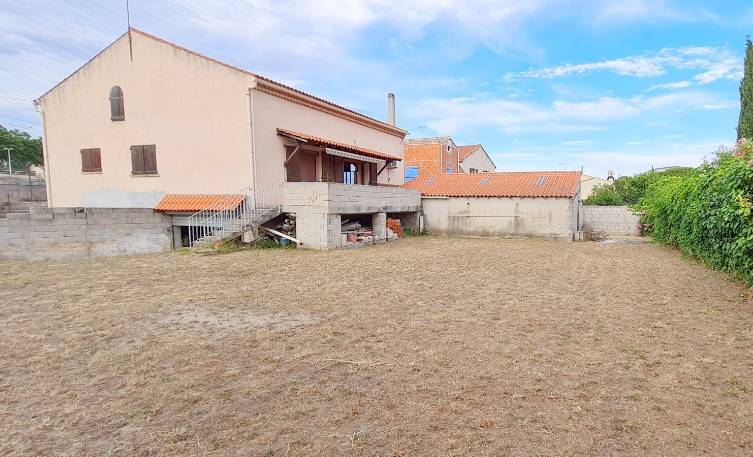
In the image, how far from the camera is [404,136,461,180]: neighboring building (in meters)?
34.4

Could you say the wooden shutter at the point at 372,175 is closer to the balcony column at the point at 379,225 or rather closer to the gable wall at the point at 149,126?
the balcony column at the point at 379,225

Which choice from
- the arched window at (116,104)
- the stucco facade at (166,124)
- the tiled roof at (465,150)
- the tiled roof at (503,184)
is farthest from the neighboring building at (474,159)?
the arched window at (116,104)

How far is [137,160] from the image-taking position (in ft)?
53.5

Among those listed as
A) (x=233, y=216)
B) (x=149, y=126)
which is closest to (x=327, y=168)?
(x=233, y=216)

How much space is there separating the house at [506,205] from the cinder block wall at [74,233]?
Result: 13260 mm

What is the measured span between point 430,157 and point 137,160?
23399 mm

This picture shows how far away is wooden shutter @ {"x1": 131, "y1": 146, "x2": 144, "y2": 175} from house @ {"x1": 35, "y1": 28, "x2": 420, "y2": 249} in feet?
0.17

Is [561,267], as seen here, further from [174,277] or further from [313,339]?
[174,277]

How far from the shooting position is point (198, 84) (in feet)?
49.6

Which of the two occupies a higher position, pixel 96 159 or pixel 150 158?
pixel 96 159

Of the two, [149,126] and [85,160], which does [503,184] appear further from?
[85,160]

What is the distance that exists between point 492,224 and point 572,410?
57.7ft

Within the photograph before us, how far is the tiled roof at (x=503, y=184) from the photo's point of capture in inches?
778

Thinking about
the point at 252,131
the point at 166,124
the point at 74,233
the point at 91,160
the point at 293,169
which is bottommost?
the point at 74,233
